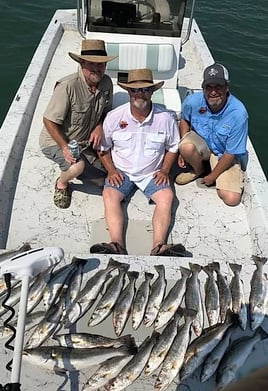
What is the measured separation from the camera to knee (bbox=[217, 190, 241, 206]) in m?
4.94

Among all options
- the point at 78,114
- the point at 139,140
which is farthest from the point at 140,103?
the point at 78,114

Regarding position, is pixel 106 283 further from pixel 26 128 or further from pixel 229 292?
pixel 26 128

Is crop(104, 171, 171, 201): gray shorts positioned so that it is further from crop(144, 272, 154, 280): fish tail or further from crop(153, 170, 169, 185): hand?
crop(144, 272, 154, 280): fish tail

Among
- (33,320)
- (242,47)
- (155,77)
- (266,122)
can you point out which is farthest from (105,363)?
(242,47)

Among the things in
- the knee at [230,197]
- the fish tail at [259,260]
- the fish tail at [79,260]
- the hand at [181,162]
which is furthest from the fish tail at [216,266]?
the hand at [181,162]

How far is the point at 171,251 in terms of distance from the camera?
4234mm

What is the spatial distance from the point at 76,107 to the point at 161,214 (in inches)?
48.9

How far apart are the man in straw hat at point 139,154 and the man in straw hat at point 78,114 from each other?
175 mm

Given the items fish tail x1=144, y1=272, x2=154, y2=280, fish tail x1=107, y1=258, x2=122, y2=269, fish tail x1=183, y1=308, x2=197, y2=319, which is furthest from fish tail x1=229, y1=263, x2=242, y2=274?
fish tail x1=107, y1=258, x2=122, y2=269

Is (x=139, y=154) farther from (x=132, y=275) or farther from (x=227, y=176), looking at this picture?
(x=132, y=275)

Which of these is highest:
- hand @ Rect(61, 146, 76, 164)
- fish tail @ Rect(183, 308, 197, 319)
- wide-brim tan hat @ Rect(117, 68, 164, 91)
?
wide-brim tan hat @ Rect(117, 68, 164, 91)

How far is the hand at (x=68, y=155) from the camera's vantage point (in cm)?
456

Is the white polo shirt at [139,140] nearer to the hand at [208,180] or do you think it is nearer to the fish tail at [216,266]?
the hand at [208,180]

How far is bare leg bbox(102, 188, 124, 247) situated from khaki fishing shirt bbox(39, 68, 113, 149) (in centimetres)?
60
